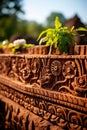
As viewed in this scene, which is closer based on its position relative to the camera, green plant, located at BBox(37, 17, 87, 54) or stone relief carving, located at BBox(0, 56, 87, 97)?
stone relief carving, located at BBox(0, 56, 87, 97)

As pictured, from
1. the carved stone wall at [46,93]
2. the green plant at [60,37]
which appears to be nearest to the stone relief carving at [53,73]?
the carved stone wall at [46,93]

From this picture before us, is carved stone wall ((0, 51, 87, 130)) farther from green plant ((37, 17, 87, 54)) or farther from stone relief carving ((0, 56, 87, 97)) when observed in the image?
green plant ((37, 17, 87, 54))

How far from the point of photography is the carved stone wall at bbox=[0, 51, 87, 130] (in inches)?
102

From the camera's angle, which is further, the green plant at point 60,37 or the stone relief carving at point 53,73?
the green plant at point 60,37

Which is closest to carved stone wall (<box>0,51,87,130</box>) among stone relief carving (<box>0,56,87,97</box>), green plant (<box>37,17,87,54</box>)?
stone relief carving (<box>0,56,87,97</box>)

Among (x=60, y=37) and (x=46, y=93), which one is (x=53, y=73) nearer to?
(x=46, y=93)

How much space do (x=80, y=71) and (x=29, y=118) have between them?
1334 mm

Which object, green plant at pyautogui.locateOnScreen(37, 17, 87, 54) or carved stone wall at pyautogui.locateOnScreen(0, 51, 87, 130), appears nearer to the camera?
carved stone wall at pyautogui.locateOnScreen(0, 51, 87, 130)

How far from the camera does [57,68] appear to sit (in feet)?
9.36

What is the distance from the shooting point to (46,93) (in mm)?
2988

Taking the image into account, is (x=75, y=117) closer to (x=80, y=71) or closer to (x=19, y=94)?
(x=80, y=71)

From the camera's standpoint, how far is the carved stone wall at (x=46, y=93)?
2.58 metres

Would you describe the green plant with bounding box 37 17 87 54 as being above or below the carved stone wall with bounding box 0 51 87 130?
above

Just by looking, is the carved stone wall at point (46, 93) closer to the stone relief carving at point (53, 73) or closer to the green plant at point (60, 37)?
the stone relief carving at point (53, 73)
